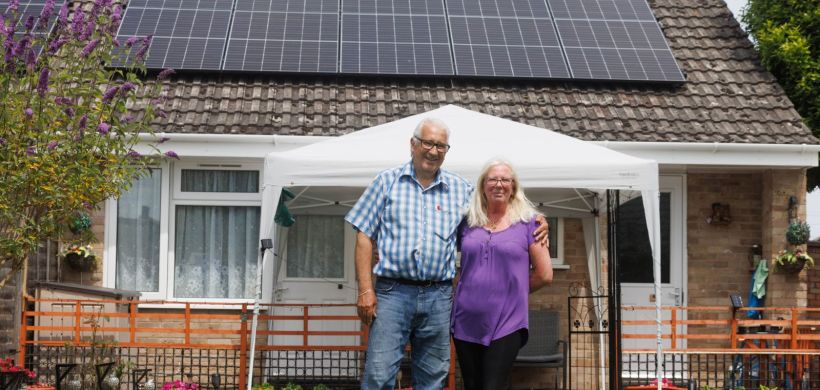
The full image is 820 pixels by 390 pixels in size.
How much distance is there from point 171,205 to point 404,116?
2456 mm

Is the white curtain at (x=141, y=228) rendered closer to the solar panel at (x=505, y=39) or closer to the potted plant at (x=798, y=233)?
the solar panel at (x=505, y=39)

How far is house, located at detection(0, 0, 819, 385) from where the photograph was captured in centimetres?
1096

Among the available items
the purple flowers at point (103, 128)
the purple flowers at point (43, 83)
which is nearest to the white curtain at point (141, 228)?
the purple flowers at point (103, 128)

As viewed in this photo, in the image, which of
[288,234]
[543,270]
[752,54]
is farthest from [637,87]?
[543,270]

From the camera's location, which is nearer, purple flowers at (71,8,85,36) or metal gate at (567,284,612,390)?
purple flowers at (71,8,85,36)

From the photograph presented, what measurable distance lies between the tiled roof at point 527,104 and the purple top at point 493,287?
5462mm

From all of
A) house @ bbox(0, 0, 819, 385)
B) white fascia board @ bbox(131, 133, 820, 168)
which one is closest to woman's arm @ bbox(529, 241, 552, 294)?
house @ bbox(0, 0, 819, 385)

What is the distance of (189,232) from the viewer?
37.2 ft

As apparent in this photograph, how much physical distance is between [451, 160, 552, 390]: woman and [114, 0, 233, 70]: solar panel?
653cm

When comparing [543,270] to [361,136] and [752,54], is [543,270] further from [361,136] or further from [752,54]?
[752,54]

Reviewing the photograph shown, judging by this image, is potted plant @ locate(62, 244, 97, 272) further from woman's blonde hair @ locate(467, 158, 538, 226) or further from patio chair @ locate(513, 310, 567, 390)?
woman's blonde hair @ locate(467, 158, 538, 226)

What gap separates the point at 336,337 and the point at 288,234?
1.17 m

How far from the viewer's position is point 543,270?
18.6ft

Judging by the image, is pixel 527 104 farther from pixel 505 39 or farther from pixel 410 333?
pixel 410 333
